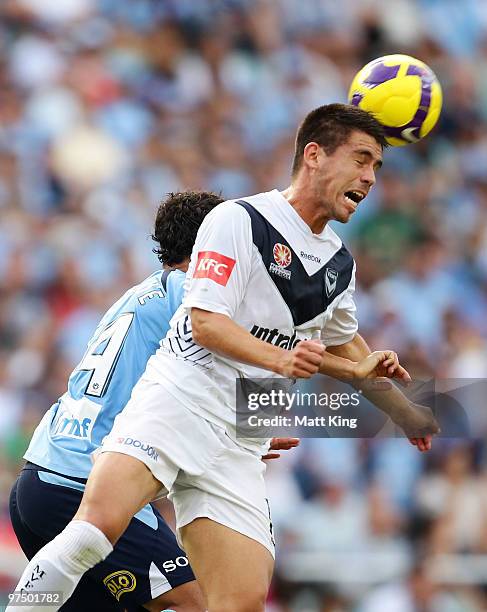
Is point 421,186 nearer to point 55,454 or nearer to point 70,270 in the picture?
point 70,270

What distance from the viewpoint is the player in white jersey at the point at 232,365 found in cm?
431

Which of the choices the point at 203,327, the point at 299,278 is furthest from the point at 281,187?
the point at 203,327

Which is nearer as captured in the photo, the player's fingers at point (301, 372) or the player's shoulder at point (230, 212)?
the player's fingers at point (301, 372)

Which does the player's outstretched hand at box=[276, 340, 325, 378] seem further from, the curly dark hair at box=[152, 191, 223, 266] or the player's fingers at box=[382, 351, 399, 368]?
the curly dark hair at box=[152, 191, 223, 266]

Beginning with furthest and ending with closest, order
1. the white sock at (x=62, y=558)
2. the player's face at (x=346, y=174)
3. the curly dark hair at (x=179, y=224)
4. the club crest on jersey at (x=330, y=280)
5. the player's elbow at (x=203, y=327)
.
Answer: the curly dark hair at (x=179, y=224) → the club crest on jersey at (x=330, y=280) → the player's face at (x=346, y=174) → the player's elbow at (x=203, y=327) → the white sock at (x=62, y=558)

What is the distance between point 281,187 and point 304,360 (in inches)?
291

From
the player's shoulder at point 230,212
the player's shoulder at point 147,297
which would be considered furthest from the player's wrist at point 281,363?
the player's shoulder at point 147,297

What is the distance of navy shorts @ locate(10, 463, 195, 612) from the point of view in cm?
495

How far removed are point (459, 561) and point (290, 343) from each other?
4050 millimetres

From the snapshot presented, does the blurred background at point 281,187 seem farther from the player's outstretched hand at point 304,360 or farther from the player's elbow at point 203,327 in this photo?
the player's outstretched hand at point 304,360

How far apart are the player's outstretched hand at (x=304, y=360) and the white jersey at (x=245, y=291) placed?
36 cm

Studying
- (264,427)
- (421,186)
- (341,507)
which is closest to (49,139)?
(421,186)

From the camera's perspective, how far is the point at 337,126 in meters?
4.89

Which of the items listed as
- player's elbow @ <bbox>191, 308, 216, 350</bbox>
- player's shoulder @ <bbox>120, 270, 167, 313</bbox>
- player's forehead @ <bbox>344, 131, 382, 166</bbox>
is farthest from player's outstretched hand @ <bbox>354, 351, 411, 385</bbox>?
player's shoulder @ <bbox>120, 270, 167, 313</bbox>
